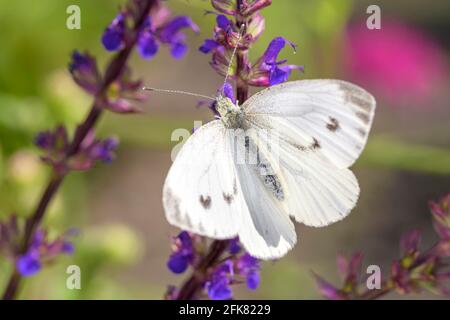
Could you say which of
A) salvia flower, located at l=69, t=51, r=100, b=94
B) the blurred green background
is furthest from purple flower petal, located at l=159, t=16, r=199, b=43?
the blurred green background

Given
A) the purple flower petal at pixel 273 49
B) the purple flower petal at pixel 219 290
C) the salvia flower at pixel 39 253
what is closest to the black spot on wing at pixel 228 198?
the purple flower petal at pixel 219 290

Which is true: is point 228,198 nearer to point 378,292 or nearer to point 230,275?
point 230,275

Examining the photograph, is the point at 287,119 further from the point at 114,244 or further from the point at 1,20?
the point at 1,20

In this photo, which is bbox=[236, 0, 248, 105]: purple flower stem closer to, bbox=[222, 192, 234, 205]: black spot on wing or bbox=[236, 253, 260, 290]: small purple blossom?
bbox=[222, 192, 234, 205]: black spot on wing

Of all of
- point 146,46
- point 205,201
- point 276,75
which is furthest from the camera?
point 146,46

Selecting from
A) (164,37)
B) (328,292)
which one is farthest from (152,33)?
(328,292)

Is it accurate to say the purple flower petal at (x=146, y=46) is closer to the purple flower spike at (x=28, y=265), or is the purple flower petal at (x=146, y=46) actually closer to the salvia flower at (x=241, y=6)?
the salvia flower at (x=241, y=6)
